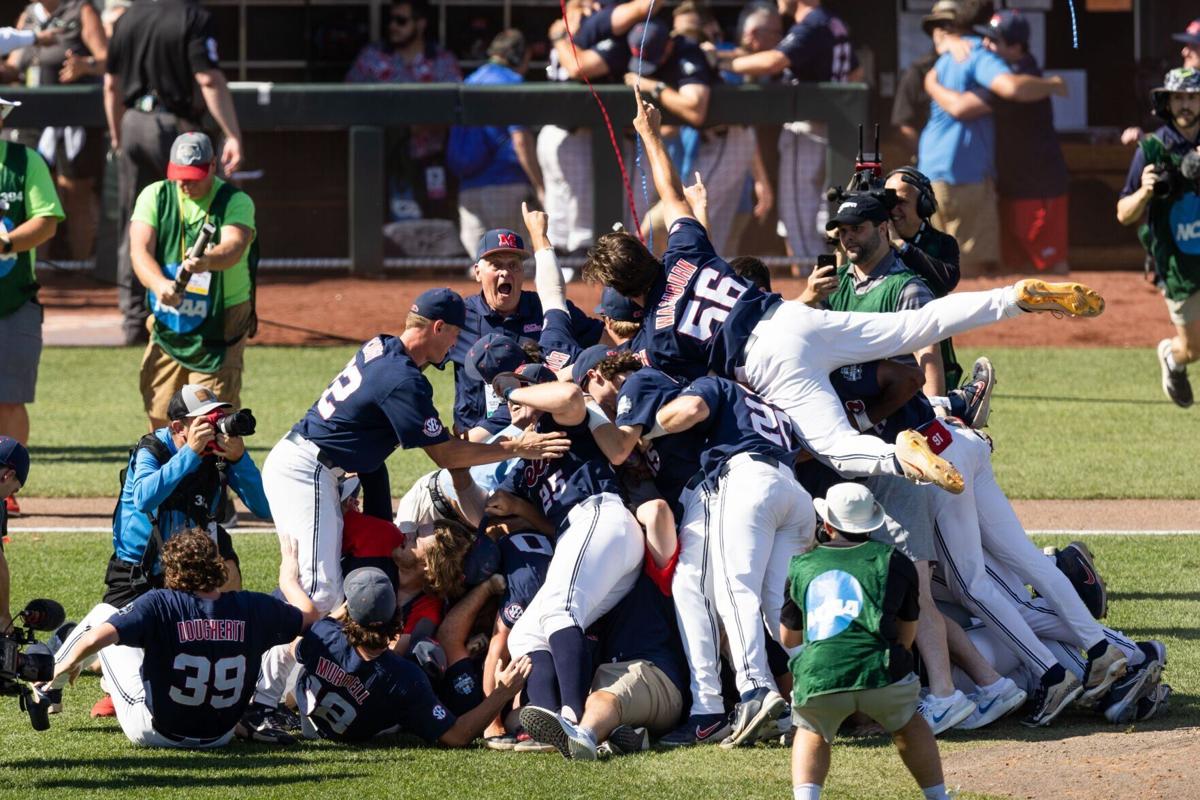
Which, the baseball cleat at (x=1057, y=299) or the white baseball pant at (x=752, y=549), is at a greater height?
the baseball cleat at (x=1057, y=299)

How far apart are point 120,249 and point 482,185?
3212mm

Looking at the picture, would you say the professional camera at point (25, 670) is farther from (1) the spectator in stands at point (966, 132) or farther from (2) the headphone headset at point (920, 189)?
(1) the spectator in stands at point (966, 132)

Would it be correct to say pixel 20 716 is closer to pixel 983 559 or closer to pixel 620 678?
pixel 620 678

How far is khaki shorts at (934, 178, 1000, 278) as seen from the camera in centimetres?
1698

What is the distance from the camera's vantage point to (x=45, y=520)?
33.1ft

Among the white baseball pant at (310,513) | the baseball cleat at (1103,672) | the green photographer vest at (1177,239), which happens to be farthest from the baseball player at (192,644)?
the green photographer vest at (1177,239)

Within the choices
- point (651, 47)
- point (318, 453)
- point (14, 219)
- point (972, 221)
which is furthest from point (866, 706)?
point (972, 221)

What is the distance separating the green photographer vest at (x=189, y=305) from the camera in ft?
31.6

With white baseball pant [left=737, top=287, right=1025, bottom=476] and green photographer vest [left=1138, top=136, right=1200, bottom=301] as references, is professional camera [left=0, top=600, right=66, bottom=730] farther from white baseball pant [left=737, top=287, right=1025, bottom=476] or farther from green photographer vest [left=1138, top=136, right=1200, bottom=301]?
green photographer vest [left=1138, top=136, right=1200, bottom=301]

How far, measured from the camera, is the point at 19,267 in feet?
30.9

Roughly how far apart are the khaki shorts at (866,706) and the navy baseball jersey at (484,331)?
294 cm

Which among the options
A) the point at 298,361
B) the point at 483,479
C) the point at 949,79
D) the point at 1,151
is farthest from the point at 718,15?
the point at 483,479

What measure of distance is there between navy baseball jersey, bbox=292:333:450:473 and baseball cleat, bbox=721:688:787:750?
4.82 ft

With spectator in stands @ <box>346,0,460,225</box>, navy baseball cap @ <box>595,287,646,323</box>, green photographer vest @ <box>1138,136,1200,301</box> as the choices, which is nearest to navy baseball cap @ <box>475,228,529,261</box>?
navy baseball cap @ <box>595,287,646,323</box>
